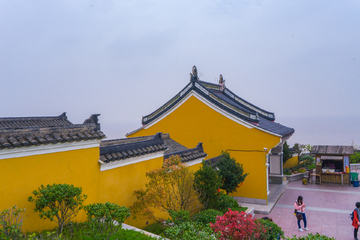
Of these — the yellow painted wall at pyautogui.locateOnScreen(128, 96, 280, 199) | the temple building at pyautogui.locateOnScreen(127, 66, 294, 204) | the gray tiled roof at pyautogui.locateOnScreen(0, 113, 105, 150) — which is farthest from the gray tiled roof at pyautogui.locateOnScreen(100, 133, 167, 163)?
the yellow painted wall at pyautogui.locateOnScreen(128, 96, 280, 199)

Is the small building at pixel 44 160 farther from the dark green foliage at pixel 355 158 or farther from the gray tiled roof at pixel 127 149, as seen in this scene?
the dark green foliage at pixel 355 158

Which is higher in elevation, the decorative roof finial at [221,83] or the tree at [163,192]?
the decorative roof finial at [221,83]

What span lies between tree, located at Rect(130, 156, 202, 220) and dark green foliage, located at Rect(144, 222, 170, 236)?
309 mm

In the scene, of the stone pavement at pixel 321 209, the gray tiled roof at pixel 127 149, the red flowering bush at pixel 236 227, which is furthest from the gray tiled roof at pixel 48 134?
the stone pavement at pixel 321 209

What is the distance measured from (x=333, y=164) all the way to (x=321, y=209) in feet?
19.0

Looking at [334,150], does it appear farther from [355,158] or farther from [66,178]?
[66,178]

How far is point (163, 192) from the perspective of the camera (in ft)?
21.6

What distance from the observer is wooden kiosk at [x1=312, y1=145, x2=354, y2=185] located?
14.6m

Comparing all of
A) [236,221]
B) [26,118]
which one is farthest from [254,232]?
[26,118]

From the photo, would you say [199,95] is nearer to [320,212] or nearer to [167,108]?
[167,108]

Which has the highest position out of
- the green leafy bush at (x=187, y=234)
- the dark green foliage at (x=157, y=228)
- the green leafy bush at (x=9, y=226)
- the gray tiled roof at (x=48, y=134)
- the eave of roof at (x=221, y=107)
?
the eave of roof at (x=221, y=107)

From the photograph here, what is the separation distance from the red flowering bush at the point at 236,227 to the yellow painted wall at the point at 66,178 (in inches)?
112

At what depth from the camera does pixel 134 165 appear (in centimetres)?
681

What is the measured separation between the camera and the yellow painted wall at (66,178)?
14.2 feet
